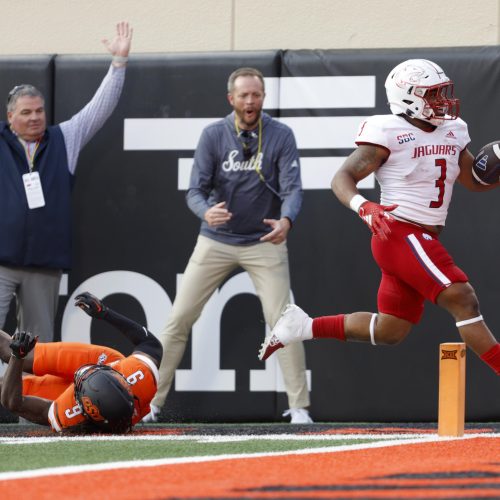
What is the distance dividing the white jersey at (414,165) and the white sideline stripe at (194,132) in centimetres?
179

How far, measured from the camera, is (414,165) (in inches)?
219

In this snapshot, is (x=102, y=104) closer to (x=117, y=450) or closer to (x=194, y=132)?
(x=194, y=132)

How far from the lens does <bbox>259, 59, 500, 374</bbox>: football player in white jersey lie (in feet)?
17.5

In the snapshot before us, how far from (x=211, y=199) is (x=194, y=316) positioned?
69 cm

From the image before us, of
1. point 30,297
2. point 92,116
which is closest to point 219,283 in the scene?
point 30,297

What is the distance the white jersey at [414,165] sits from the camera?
5520 millimetres

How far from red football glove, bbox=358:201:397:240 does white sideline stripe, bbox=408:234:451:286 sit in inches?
10.5

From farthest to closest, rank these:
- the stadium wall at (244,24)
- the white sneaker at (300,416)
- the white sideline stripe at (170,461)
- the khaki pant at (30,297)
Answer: the stadium wall at (244,24) < the khaki pant at (30,297) < the white sneaker at (300,416) < the white sideline stripe at (170,461)

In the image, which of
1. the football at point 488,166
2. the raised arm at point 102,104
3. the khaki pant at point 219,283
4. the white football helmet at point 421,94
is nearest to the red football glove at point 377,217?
the white football helmet at point 421,94

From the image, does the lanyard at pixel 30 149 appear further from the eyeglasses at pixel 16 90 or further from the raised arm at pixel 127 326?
the raised arm at pixel 127 326

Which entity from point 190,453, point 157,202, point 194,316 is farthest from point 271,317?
point 190,453

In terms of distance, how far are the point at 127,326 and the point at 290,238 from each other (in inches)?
72.1

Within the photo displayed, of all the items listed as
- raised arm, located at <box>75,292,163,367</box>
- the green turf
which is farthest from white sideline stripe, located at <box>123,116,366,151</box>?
the green turf

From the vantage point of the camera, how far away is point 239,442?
→ 4.88 m
